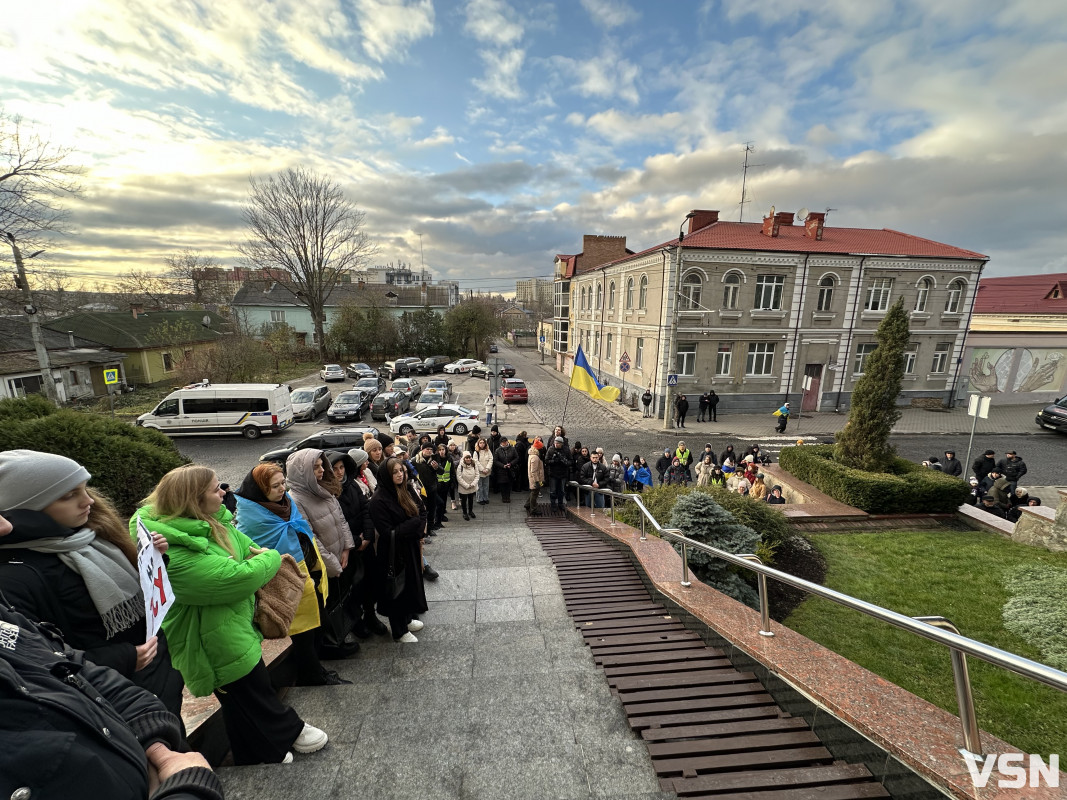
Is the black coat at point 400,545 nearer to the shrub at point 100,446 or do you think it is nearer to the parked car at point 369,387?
the shrub at point 100,446

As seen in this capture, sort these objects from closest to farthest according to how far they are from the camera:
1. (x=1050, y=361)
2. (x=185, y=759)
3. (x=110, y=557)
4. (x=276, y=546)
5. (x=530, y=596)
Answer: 1. (x=185, y=759)
2. (x=110, y=557)
3. (x=276, y=546)
4. (x=530, y=596)
5. (x=1050, y=361)

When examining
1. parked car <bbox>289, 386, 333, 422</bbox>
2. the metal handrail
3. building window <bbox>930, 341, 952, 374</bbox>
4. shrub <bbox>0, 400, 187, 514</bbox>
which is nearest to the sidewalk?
building window <bbox>930, 341, 952, 374</bbox>

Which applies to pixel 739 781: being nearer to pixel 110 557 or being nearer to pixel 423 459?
pixel 110 557

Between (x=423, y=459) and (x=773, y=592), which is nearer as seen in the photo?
(x=773, y=592)

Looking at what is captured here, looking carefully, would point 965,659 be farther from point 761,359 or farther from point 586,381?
point 761,359

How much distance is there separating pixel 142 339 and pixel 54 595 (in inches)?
1514

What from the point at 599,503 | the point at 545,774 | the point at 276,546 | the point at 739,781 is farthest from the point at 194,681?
the point at 599,503

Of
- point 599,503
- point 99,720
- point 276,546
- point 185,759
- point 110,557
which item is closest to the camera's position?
point 99,720

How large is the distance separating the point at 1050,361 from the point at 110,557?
37.8m

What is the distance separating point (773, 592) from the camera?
6281mm

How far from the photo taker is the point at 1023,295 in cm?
3459

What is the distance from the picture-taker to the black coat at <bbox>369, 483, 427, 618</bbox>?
14.0ft

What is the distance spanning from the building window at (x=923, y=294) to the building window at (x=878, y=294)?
74.8 inches

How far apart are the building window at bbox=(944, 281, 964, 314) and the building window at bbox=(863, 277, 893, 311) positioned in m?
3.64
